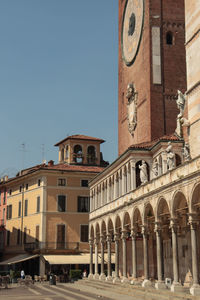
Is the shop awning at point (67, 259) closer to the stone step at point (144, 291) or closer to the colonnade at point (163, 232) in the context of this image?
the colonnade at point (163, 232)

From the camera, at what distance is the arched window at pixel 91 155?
55.8 m

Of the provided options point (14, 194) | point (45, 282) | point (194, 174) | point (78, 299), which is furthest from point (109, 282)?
point (14, 194)

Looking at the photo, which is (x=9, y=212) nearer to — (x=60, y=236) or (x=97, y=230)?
(x=60, y=236)

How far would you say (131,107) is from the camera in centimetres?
4012

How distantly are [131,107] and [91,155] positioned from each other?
677 inches

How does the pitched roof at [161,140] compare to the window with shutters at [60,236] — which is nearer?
the pitched roof at [161,140]

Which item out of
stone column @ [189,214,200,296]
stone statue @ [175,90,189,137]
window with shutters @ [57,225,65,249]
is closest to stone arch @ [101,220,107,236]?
window with shutters @ [57,225,65,249]

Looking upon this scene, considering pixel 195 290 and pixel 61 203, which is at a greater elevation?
pixel 61 203

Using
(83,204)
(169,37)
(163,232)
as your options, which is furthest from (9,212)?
(163,232)

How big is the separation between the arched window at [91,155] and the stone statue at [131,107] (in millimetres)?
16047

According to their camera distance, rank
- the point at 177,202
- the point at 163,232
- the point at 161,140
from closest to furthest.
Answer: the point at 177,202 → the point at 163,232 → the point at 161,140

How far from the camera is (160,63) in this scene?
36938 mm

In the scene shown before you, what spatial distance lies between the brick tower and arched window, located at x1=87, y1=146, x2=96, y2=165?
1497 centimetres

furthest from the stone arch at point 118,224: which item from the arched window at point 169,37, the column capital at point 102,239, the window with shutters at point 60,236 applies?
the arched window at point 169,37
